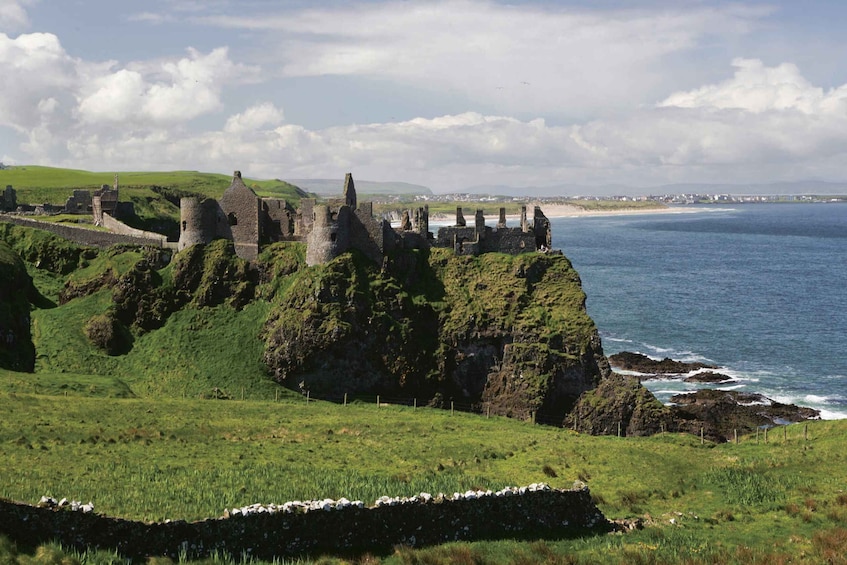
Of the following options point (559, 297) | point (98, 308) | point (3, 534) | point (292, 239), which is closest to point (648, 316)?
Result: point (559, 297)

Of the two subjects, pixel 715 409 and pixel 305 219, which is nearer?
pixel 715 409

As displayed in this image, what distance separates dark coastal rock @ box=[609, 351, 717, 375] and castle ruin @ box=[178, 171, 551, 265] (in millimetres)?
18209

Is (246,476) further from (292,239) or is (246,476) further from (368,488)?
(292,239)

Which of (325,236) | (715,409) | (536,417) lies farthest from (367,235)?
(715,409)

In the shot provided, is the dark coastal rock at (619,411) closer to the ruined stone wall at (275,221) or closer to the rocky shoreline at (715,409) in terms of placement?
the rocky shoreline at (715,409)

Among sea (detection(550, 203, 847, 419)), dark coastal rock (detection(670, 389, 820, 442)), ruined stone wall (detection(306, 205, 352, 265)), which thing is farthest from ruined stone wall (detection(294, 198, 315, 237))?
sea (detection(550, 203, 847, 419))

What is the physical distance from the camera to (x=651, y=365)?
256ft

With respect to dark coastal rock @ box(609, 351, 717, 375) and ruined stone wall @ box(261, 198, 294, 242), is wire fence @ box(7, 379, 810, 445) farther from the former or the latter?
dark coastal rock @ box(609, 351, 717, 375)

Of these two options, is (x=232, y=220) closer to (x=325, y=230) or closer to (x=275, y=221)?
(x=275, y=221)

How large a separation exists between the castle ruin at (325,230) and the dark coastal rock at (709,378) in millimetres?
20570

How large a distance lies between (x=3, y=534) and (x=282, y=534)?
6.25m

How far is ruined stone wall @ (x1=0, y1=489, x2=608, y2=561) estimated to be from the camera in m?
17.3

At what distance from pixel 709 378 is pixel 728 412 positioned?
11444 millimetres

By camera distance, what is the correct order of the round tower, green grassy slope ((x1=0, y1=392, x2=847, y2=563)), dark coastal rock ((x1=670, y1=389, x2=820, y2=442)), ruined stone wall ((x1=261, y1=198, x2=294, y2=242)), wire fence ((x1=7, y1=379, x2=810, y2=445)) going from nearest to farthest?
green grassy slope ((x1=0, y1=392, x2=847, y2=563)) → wire fence ((x1=7, y1=379, x2=810, y2=445)) → dark coastal rock ((x1=670, y1=389, x2=820, y2=442)) → the round tower → ruined stone wall ((x1=261, y1=198, x2=294, y2=242))
